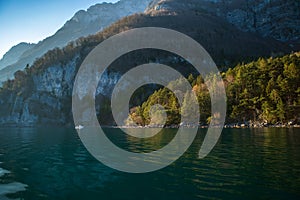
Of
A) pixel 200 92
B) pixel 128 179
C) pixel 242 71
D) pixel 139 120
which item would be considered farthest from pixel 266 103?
pixel 128 179

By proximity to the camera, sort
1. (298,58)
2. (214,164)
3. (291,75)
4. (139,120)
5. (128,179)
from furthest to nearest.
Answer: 1. (139,120)
2. (298,58)
3. (291,75)
4. (214,164)
5. (128,179)

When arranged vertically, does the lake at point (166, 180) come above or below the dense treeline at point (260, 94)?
below

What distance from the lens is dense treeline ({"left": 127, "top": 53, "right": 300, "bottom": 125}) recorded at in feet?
301

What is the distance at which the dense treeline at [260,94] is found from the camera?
91.8m

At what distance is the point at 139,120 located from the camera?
134 meters

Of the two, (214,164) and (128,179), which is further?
(214,164)

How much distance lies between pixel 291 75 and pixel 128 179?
9271 cm

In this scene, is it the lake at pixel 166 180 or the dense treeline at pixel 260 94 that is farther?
the dense treeline at pixel 260 94

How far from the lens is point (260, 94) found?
337 feet

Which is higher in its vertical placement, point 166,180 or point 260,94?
Result: point 260,94

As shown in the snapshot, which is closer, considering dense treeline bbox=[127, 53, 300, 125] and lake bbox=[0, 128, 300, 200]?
lake bbox=[0, 128, 300, 200]

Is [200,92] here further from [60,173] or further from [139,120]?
[60,173]

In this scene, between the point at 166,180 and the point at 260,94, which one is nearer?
the point at 166,180

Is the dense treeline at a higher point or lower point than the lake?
higher
